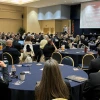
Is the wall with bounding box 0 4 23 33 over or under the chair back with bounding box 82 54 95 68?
over

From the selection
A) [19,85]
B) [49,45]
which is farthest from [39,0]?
[19,85]

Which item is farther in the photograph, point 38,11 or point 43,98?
point 38,11

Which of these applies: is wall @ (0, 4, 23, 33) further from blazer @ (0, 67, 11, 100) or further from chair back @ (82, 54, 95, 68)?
blazer @ (0, 67, 11, 100)

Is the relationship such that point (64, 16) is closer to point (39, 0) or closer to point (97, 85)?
point (39, 0)

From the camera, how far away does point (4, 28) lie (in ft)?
64.1

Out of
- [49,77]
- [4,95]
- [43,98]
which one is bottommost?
[4,95]

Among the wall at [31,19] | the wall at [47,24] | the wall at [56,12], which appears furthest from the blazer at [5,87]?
the wall at [31,19]

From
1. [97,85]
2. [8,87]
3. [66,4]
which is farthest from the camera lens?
[66,4]

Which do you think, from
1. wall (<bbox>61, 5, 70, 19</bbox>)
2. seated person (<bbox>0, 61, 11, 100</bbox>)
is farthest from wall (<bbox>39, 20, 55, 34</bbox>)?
seated person (<bbox>0, 61, 11, 100</bbox>)

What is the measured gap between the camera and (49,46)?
7.57m

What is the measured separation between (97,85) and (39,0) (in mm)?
14218

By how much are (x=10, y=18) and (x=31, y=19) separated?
2.23 metres

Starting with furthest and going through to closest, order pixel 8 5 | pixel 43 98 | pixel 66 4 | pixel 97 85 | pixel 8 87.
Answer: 1. pixel 8 5
2. pixel 66 4
3. pixel 8 87
4. pixel 97 85
5. pixel 43 98

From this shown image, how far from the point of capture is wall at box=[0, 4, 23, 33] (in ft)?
62.7
